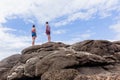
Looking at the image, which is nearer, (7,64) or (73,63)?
(73,63)

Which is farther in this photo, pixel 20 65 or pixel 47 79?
pixel 20 65

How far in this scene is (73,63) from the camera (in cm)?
3186

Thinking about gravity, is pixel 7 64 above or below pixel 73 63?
below

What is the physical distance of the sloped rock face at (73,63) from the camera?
29.9m

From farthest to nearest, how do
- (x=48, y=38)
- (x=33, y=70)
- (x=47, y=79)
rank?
(x=48, y=38) → (x=33, y=70) → (x=47, y=79)

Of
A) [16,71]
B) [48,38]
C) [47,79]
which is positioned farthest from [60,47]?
[47,79]

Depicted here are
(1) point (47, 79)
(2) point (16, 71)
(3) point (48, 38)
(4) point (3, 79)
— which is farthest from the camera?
(3) point (48, 38)

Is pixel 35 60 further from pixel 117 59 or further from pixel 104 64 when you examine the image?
pixel 117 59

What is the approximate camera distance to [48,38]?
44188 millimetres

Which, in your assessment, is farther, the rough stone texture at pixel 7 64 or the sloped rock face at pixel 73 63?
the rough stone texture at pixel 7 64

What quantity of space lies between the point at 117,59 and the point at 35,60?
11.1 meters

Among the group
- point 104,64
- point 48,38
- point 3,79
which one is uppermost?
point 48,38

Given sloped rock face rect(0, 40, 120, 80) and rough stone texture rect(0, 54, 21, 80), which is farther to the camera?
rough stone texture rect(0, 54, 21, 80)

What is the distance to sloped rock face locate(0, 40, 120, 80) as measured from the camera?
2993 centimetres
